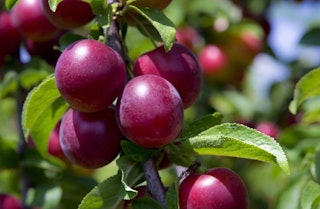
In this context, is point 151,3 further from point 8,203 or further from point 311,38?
point 311,38

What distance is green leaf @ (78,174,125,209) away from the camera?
985 mm

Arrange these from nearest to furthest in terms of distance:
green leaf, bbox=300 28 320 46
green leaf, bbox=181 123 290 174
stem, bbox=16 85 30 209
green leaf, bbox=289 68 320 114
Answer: green leaf, bbox=181 123 290 174, green leaf, bbox=289 68 320 114, stem, bbox=16 85 30 209, green leaf, bbox=300 28 320 46

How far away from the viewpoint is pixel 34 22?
1.41 metres

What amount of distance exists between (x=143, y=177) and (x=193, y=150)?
0.10m

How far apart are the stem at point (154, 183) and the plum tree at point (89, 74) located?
0.12 meters

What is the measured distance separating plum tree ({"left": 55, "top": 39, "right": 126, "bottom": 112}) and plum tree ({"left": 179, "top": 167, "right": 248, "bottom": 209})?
180mm

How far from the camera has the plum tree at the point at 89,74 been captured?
0.96 metres

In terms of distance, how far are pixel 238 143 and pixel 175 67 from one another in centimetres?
16

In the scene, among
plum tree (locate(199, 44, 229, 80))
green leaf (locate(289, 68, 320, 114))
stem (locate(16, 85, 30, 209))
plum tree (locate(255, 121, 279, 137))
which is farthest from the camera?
plum tree (locate(199, 44, 229, 80))

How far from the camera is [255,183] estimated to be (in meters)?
2.48

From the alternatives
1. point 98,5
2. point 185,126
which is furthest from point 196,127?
point 98,5

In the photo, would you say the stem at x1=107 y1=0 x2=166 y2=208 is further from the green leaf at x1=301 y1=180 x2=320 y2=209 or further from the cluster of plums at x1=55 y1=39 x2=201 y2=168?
the green leaf at x1=301 y1=180 x2=320 y2=209

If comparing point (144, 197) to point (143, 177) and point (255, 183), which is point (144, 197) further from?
point (255, 183)


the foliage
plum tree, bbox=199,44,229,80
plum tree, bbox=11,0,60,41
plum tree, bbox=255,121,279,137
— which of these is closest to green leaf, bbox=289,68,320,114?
the foliage
